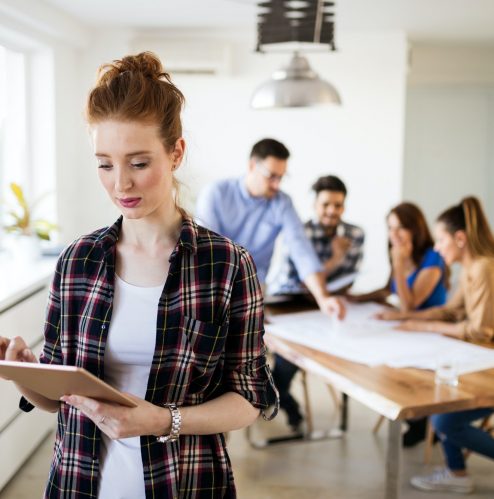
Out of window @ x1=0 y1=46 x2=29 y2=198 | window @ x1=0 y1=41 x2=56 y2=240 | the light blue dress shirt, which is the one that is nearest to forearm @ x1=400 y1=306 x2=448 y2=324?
the light blue dress shirt

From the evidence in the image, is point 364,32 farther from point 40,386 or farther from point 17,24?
point 40,386

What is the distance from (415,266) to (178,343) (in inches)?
105

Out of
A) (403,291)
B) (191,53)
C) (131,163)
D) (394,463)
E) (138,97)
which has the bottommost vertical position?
(394,463)

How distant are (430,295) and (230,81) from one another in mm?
2871

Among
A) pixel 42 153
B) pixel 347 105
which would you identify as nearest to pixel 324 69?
pixel 347 105

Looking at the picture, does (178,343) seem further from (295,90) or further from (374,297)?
(374,297)

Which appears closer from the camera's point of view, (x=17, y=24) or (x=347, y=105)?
(x=17, y=24)

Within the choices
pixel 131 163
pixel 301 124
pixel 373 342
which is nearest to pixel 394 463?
pixel 373 342

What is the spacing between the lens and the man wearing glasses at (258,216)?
3.65 m

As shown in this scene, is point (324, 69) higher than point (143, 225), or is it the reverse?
point (324, 69)

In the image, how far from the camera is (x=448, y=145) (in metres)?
7.32

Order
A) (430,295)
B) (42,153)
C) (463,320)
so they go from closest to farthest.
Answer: (463,320) < (430,295) < (42,153)

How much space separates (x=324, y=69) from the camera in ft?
19.1

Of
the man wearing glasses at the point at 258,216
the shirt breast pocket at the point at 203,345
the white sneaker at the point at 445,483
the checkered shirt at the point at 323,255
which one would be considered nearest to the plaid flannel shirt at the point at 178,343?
the shirt breast pocket at the point at 203,345
